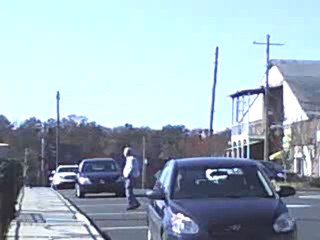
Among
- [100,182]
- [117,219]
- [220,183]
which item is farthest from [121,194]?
[220,183]

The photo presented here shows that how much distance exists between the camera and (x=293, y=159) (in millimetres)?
65438

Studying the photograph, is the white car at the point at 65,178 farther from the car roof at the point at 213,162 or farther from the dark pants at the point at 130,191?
the car roof at the point at 213,162

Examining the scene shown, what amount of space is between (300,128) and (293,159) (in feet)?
7.61

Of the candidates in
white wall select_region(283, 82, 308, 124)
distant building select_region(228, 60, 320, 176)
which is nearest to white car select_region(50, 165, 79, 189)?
distant building select_region(228, 60, 320, 176)

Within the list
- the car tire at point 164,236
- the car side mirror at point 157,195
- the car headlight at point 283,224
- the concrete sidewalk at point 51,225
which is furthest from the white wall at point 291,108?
the car headlight at point 283,224

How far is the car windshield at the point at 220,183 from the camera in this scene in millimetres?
12539

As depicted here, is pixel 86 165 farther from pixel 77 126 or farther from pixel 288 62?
pixel 77 126

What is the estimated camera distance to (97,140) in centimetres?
9006

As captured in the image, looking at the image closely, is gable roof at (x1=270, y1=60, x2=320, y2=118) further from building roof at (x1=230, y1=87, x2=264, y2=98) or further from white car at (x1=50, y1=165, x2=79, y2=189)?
white car at (x1=50, y1=165, x2=79, y2=189)

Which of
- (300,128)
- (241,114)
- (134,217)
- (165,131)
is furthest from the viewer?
(165,131)

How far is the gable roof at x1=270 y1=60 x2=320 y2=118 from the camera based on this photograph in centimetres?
7150

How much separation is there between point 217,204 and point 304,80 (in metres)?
65.2

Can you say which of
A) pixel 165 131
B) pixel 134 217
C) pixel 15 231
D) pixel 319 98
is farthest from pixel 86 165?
pixel 165 131

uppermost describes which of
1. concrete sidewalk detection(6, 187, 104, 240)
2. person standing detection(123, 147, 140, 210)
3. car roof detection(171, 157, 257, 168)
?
car roof detection(171, 157, 257, 168)
